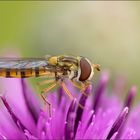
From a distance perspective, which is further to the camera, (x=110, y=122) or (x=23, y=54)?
(x=23, y=54)

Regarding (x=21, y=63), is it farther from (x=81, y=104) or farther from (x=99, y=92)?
(x=99, y=92)

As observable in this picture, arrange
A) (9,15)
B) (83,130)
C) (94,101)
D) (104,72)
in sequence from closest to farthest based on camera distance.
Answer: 1. (83,130)
2. (94,101)
3. (104,72)
4. (9,15)

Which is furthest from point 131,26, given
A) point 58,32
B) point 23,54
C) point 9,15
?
point 9,15

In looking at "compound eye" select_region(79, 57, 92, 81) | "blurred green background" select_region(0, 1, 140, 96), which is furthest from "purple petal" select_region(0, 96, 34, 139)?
"blurred green background" select_region(0, 1, 140, 96)

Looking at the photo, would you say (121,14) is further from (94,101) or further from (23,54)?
(94,101)

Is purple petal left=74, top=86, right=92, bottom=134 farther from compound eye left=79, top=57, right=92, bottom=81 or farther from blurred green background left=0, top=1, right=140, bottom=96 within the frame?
blurred green background left=0, top=1, right=140, bottom=96

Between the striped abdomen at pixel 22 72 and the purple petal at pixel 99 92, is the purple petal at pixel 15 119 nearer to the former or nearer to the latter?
the striped abdomen at pixel 22 72

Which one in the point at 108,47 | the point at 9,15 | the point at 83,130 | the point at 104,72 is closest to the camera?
the point at 83,130
